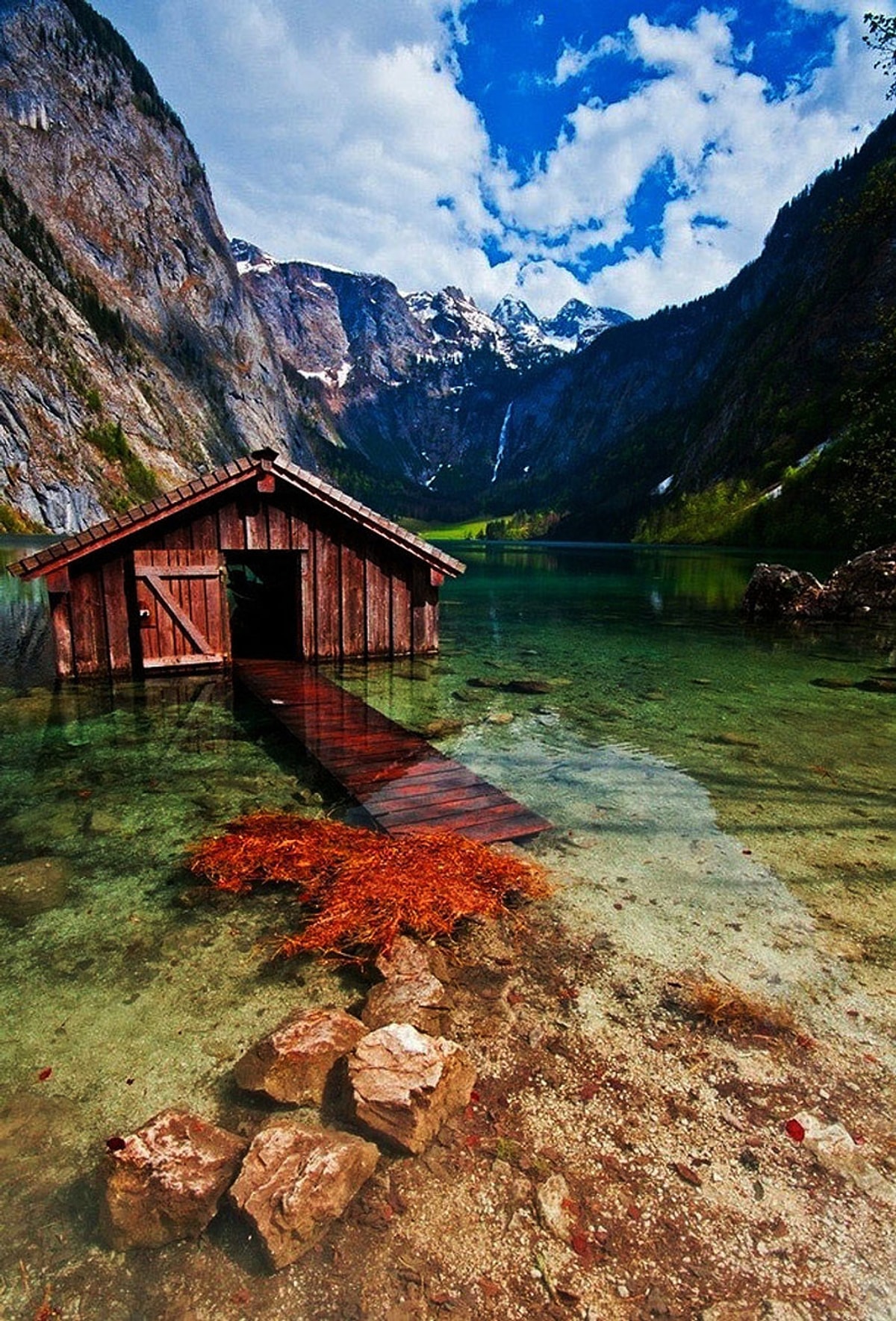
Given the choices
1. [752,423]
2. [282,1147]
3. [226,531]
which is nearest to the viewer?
[282,1147]

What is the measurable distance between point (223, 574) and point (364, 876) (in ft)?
33.6

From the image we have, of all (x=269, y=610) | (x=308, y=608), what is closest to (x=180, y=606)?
(x=308, y=608)

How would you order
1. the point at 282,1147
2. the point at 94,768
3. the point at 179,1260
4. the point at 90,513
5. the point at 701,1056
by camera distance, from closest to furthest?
the point at 179,1260, the point at 282,1147, the point at 701,1056, the point at 94,768, the point at 90,513

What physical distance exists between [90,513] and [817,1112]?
120278 mm

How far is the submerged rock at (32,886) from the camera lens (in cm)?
533

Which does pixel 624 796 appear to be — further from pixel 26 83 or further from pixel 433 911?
pixel 26 83

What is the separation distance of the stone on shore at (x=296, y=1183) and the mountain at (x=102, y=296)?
110380 millimetres

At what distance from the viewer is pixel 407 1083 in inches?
130

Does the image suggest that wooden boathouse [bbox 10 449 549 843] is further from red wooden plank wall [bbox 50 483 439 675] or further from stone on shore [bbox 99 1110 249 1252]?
stone on shore [bbox 99 1110 249 1252]

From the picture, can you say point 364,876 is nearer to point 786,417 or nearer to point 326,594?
point 326,594

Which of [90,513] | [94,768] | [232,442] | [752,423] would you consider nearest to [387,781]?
[94,768]

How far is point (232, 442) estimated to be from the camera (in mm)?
161750

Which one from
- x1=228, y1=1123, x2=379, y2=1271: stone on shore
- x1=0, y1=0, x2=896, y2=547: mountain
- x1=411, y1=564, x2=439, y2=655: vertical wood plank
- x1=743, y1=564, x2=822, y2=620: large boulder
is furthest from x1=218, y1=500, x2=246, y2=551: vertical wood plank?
x1=0, y1=0, x2=896, y2=547: mountain

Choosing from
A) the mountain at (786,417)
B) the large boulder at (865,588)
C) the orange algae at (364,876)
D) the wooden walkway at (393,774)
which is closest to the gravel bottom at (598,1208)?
the orange algae at (364,876)
